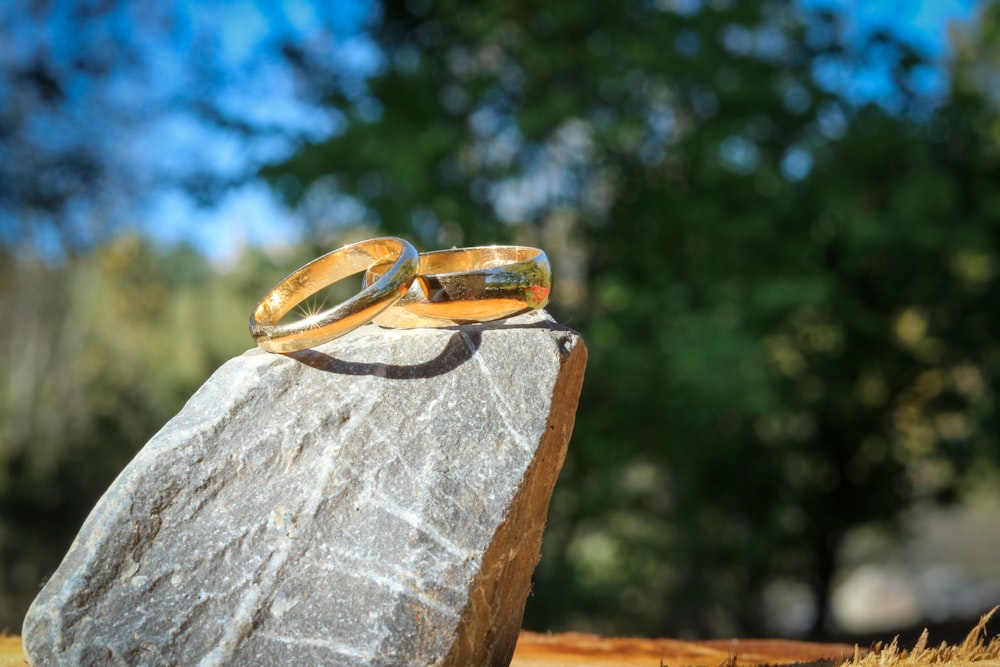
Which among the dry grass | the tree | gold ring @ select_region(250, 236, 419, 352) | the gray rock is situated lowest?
the tree

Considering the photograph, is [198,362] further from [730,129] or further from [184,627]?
[184,627]

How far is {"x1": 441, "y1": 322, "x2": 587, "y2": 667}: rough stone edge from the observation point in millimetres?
2230

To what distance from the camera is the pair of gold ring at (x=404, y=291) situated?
94.7 inches

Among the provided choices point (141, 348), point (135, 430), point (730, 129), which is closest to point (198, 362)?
point (135, 430)

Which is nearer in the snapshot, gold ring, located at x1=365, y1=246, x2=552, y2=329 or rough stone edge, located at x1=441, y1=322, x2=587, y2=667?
rough stone edge, located at x1=441, y1=322, x2=587, y2=667

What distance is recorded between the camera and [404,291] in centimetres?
249

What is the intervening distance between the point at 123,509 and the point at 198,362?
338 inches

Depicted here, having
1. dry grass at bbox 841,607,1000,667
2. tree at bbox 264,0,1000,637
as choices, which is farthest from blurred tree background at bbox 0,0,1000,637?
dry grass at bbox 841,607,1000,667

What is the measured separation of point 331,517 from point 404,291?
60 cm

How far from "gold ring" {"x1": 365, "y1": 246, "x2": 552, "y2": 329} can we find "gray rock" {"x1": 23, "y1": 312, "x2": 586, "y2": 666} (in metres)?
0.12

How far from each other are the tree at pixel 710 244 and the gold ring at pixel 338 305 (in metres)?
5.21

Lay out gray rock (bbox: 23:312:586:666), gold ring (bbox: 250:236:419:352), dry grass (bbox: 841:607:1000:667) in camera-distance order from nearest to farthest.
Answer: gray rock (bbox: 23:312:586:666), gold ring (bbox: 250:236:419:352), dry grass (bbox: 841:607:1000:667)

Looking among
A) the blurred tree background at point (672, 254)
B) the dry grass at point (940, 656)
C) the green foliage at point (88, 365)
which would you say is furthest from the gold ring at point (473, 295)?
the green foliage at point (88, 365)

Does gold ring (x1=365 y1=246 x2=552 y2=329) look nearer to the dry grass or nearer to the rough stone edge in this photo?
the rough stone edge
